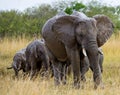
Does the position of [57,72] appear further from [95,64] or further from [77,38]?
[95,64]

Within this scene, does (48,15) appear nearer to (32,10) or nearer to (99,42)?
(32,10)

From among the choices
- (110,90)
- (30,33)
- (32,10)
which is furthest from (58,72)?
(32,10)

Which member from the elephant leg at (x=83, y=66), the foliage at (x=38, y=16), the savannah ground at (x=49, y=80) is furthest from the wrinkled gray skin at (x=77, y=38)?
the foliage at (x=38, y=16)

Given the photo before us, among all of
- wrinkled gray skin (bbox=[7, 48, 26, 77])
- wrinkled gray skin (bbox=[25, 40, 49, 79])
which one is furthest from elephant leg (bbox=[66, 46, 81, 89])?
wrinkled gray skin (bbox=[7, 48, 26, 77])

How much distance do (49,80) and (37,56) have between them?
2.06 metres

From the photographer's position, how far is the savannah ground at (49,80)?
25.3 feet

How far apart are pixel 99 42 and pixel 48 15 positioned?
18.2 metres

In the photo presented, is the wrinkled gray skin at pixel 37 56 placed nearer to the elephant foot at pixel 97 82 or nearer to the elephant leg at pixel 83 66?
the elephant leg at pixel 83 66

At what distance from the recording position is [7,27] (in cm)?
2484

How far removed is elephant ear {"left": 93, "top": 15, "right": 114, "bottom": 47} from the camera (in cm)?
Answer: 890

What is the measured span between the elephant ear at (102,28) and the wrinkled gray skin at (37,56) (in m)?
2.96

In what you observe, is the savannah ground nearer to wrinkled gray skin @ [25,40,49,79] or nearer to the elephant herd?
the elephant herd

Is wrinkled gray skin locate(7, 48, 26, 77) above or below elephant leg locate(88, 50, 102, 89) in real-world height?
below


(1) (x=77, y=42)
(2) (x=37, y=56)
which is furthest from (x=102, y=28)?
(2) (x=37, y=56)
